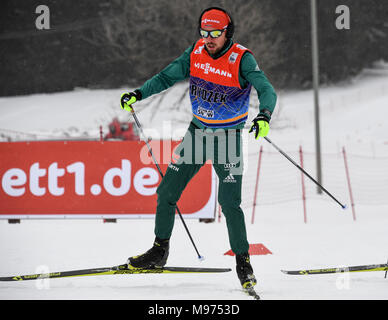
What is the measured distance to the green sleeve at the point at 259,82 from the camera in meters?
4.19

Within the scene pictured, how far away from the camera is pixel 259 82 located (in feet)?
13.8

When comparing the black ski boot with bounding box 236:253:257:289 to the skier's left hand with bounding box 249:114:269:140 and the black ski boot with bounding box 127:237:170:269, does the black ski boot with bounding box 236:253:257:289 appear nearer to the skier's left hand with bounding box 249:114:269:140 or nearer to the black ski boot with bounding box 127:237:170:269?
the black ski boot with bounding box 127:237:170:269

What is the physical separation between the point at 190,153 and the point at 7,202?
16.6ft

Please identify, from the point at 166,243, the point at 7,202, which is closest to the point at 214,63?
the point at 166,243

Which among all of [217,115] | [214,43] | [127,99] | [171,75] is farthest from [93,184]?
[214,43]

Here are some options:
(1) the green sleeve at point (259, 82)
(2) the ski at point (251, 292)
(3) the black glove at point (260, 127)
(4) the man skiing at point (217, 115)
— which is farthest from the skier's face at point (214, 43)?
(2) the ski at point (251, 292)

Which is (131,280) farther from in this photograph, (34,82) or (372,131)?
(34,82)

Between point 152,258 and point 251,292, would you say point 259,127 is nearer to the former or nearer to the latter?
point 251,292

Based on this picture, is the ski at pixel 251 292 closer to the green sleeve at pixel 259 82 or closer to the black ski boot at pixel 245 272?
the black ski boot at pixel 245 272

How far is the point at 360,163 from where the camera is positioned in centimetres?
1716

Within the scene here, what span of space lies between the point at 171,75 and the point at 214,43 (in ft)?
1.87

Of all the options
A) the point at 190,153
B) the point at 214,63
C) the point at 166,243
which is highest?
the point at 214,63

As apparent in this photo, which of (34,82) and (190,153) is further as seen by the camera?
(34,82)

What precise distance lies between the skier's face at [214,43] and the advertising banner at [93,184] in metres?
4.07
